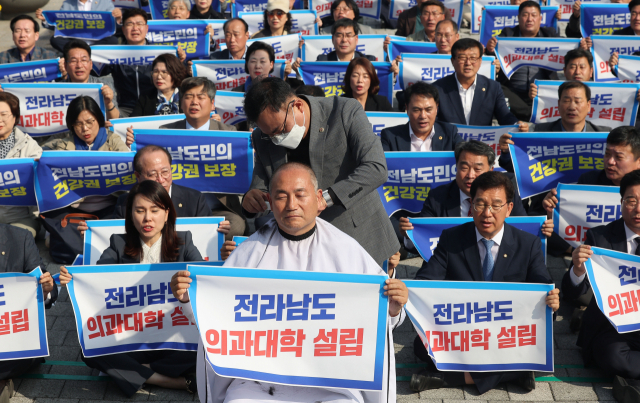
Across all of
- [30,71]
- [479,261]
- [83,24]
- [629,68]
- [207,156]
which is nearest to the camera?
[479,261]

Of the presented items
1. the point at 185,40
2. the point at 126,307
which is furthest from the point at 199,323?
the point at 185,40

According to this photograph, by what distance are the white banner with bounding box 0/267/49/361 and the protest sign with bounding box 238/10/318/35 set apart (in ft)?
25.7

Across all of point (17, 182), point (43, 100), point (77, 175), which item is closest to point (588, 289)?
point (77, 175)

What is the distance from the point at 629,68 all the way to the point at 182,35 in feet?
21.6

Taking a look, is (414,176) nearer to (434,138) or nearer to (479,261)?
(434,138)

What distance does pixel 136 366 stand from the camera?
4.85 meters

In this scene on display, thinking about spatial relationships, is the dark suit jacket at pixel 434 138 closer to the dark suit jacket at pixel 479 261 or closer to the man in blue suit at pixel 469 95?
the man in blue suit at pixel 469 95

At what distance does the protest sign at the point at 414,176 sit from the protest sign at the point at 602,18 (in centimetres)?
557

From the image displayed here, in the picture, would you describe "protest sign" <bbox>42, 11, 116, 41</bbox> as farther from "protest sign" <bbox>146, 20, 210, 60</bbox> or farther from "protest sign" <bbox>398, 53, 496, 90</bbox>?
"protest sign" <bbox>398, 53, 496, 90</bbox>

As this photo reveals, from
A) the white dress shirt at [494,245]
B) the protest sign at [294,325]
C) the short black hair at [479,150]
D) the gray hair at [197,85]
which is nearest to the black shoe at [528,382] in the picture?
the white dress shirt at [494,245]

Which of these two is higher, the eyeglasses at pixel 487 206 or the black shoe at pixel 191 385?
the eyeglasses at pixel 487 206

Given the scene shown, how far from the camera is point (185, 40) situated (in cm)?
1088

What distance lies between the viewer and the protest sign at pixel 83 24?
11.4 m

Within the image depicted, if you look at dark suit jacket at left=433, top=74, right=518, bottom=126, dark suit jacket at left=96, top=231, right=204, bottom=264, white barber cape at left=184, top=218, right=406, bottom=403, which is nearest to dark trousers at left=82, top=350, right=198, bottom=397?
dark suit jacket at left=96, top=231, right=204, bottom=264
